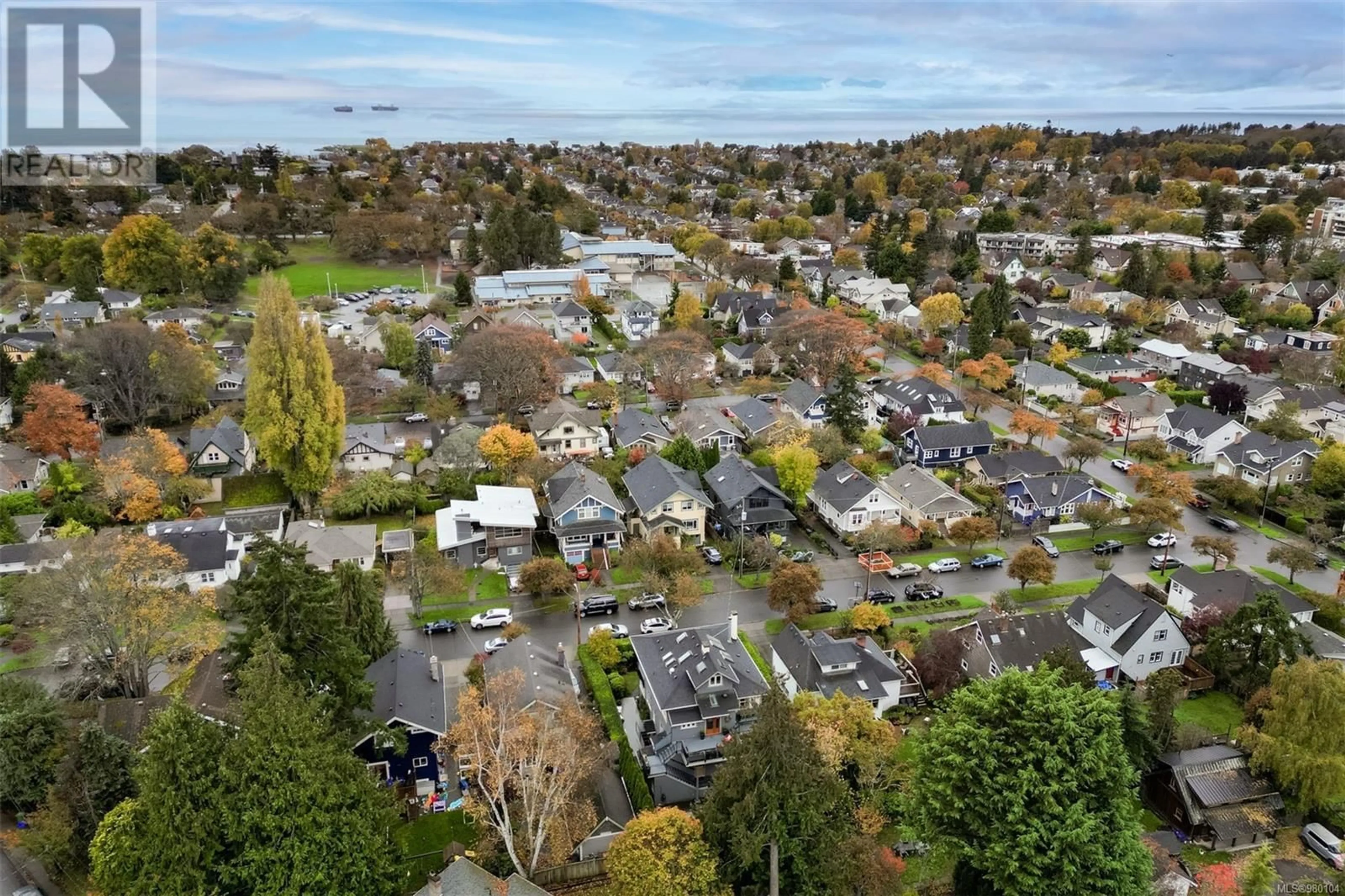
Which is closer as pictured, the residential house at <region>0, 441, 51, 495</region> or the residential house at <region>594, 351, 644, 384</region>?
the residential house at <region>0, 441, 51, 495</region>

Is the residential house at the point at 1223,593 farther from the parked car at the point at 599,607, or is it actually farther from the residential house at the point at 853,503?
the parked car at the point at 599,607

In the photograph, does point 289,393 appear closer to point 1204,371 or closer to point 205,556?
point 205,556

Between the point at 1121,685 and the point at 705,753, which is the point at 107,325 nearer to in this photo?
the point at 705,753

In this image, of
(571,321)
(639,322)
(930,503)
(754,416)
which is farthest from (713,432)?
(571,321)

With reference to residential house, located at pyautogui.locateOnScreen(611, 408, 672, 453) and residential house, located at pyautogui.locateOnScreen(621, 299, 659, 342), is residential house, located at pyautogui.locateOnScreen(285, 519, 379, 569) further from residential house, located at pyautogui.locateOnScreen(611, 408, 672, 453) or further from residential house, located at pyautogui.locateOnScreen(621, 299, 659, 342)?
residential house, located at pyautogui.locateOnScreen(621, 299, 659, 342)

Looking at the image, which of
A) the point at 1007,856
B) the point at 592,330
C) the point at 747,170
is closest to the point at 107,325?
the point at 592,330

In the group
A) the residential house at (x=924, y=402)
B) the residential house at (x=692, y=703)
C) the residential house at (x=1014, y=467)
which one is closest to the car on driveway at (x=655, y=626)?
the residential house at (x=692, y=703)

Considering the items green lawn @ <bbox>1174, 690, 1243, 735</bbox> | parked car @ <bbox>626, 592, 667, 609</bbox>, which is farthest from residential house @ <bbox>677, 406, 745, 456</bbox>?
green lawn @ <bbox>1174, 690, 1243, 735</bbox>
